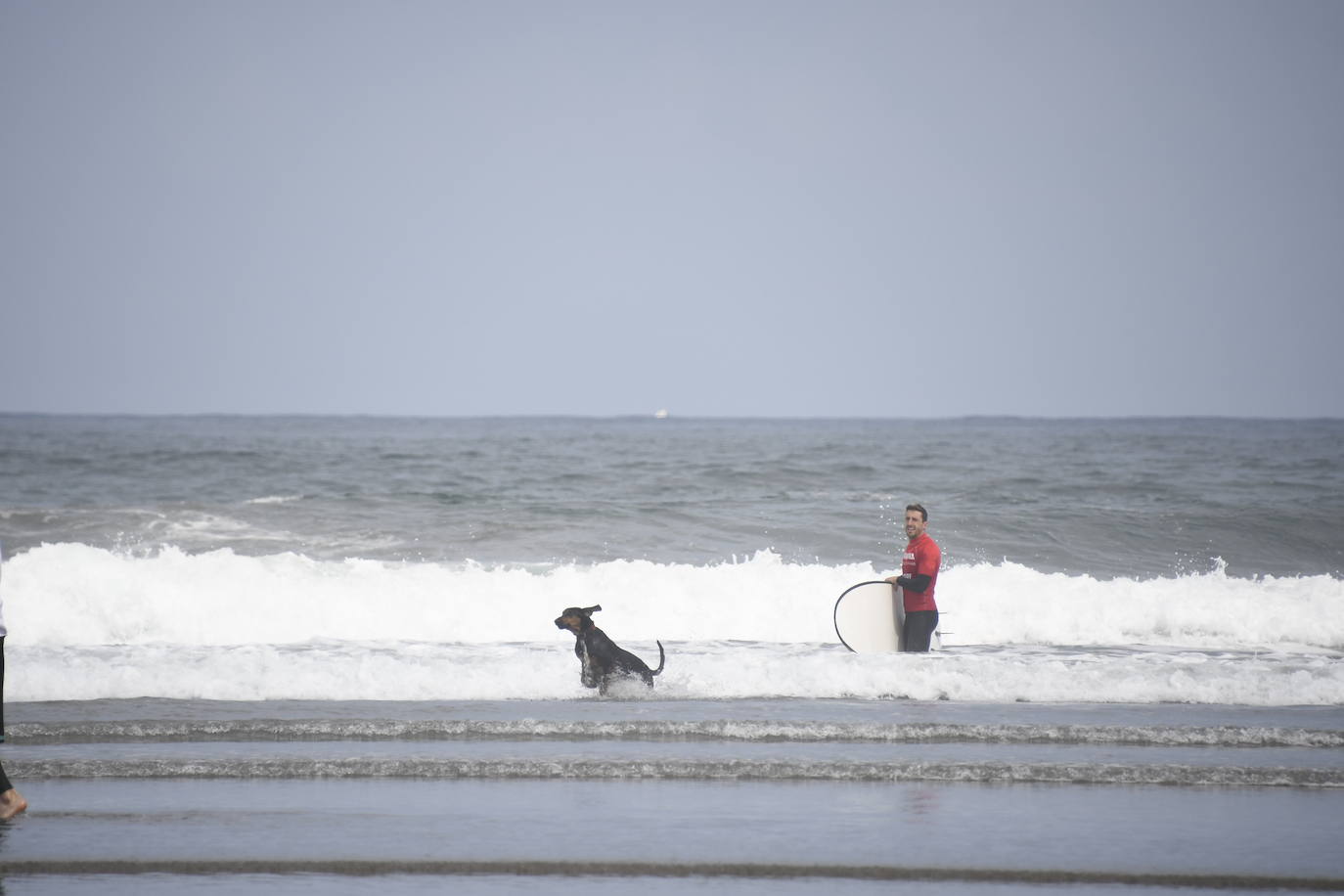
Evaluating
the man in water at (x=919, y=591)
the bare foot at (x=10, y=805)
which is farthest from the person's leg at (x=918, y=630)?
the bare foot at (x=10, y=805)

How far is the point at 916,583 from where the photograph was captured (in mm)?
11133

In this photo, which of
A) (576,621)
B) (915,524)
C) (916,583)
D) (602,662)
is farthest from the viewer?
(915,524)

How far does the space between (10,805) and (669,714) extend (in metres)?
4.33

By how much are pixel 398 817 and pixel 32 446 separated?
1880 inches

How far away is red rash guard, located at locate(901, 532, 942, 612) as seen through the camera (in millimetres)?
11180

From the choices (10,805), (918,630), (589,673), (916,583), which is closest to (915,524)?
(916,583)

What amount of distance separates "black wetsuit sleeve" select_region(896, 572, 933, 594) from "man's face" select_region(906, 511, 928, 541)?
0.41 m

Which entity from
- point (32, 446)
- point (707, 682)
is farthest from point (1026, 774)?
point (32, 446)

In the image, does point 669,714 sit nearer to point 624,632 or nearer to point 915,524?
point 915,524

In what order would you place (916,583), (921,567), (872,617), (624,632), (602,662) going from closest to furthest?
(602,662) → (916,583) → (921,567) → (872,617) → (624,632)

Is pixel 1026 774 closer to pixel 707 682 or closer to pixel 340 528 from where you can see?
pixel 707 682

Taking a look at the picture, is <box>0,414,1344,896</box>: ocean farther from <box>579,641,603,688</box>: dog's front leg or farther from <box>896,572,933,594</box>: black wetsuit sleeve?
<box>896,572,933,594</box>: black wetsuit sleeve

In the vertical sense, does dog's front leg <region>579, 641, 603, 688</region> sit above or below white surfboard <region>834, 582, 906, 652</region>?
below

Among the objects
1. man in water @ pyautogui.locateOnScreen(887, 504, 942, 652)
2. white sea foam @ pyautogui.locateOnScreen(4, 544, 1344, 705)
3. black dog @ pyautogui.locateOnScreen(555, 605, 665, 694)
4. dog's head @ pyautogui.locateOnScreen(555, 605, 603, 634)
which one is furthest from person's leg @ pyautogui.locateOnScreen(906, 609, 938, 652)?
dog's head @ pyautogui.locateOnScreen(555, 605, 603, 634)
